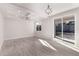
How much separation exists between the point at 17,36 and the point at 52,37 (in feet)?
10.6

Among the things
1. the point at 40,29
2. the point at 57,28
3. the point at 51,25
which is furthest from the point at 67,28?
the point at 40,29

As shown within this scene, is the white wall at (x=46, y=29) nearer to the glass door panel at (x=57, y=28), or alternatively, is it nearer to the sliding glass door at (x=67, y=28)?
the glass door panel at (x=57, y=28)

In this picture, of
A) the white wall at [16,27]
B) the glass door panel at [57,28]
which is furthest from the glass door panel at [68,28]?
the white wall at [16,27]

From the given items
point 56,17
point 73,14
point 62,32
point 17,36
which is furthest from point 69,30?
point 17,36

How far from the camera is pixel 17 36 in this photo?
7367mm

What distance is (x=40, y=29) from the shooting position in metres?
8.41

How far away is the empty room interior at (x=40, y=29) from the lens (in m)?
4.67

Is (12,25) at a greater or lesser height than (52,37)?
greater

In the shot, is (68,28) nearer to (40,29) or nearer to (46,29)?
(46,29)

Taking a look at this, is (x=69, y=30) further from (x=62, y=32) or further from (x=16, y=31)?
(x=16, y=31)

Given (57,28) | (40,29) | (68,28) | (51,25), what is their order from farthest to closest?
(40,29) < (51,25) < (57,28) < (68,28)

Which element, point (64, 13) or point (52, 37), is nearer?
point (64, 13)

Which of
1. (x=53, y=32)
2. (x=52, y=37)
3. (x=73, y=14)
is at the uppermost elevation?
(x=73, y=14)

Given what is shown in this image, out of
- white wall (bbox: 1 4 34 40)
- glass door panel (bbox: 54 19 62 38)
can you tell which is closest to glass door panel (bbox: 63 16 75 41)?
glass door panel (bbox: 54 19 62 38)
